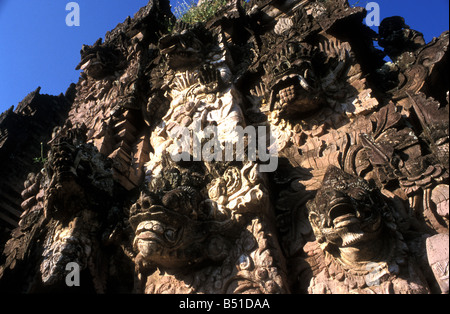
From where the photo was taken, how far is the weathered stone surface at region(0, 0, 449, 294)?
2.80 metres

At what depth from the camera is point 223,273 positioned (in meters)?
3.10

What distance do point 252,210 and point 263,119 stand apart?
147 centimetres

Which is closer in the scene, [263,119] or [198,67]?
[263,119]

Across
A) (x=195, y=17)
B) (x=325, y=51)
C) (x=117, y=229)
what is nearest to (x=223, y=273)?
(x=117, y=229)

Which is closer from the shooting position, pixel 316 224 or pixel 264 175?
pixel 316 224

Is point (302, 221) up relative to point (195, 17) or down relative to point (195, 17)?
down

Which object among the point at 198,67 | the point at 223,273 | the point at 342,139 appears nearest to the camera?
the point at 223,273

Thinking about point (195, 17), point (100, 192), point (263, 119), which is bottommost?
point (100, 192)

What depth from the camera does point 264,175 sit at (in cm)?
358

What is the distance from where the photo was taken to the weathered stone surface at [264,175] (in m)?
2.80

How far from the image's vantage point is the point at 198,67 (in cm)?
503

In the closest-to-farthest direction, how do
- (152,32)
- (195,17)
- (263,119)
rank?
(263,119), (195,17), (152,32)

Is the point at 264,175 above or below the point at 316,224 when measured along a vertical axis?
above
